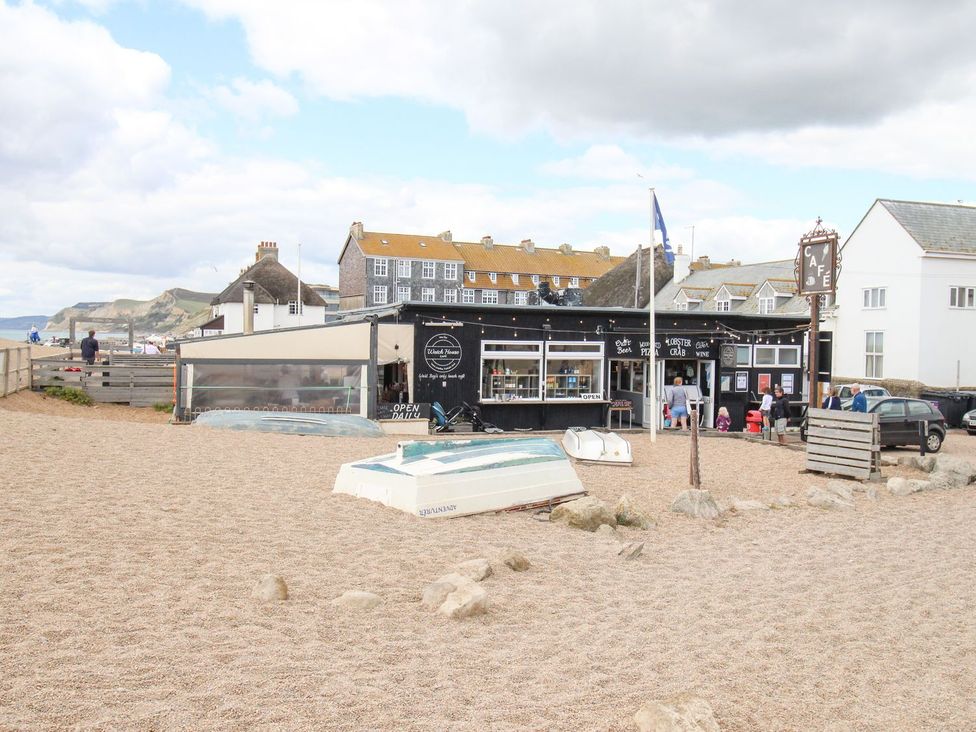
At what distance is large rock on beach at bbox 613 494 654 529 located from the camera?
1164 centimetres

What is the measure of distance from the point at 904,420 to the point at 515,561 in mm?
16706

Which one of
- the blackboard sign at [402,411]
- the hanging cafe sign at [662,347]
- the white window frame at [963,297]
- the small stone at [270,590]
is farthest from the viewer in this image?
the white window frame at [963,297]

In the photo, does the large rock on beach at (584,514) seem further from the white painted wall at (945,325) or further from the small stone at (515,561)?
the white painted wall at (945,325)

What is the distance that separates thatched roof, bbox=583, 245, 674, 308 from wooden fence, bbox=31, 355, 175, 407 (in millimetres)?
34348

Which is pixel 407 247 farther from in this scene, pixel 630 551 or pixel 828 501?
pixel 630 551

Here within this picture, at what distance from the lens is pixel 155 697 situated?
5121 mm

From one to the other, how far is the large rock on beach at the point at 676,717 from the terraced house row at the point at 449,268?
67070 millimetres

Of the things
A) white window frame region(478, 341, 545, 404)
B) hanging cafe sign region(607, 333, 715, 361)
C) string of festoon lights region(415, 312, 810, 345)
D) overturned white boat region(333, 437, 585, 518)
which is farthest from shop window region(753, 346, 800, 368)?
overturned white boat region(333, 437, 585, 518)

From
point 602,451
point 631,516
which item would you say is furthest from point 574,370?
point 631,516

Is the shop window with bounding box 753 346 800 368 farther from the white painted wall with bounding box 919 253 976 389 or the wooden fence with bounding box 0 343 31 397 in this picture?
the wooden fence with bounding box 0 343 31 397

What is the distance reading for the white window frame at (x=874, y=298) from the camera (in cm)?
3725

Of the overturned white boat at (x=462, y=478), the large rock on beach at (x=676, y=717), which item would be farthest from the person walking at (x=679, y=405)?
the large rock on beach at (x=676, y=717)

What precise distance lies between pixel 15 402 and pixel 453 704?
21809 millimetres

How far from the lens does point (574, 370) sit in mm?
23547
